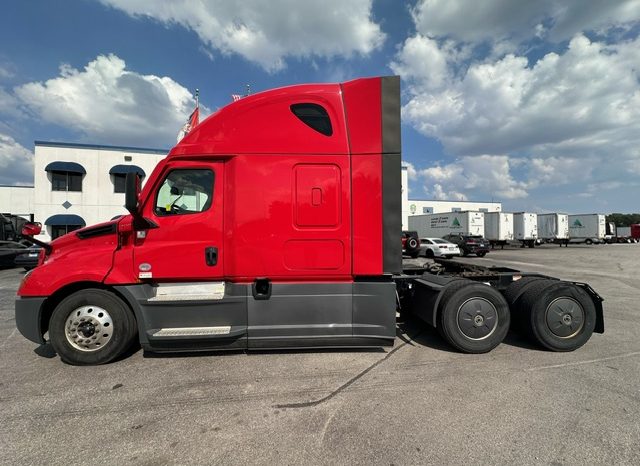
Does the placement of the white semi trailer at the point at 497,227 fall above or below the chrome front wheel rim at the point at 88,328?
above

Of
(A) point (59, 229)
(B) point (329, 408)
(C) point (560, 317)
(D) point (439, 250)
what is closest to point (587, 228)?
(D) point (439, 250)

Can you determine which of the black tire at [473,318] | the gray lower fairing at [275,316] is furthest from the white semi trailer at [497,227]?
the gray lower fairing at [275,316]

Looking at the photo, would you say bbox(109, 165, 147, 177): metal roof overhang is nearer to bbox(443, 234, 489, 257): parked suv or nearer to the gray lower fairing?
the gray lower fairing

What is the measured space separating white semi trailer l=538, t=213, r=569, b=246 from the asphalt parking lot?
136 ft

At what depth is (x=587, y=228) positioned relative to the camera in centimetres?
4209

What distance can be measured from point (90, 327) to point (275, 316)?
2302 mm

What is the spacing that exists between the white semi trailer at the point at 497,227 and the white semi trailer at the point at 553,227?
A: 9409mm

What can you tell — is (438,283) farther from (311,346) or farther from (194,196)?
(194,196)

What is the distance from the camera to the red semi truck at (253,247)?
4035 mm

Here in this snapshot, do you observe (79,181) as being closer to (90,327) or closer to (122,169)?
(122,169)

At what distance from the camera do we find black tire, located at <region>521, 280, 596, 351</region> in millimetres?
4559

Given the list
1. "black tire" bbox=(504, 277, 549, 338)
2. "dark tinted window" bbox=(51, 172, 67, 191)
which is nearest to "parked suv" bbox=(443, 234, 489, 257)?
"black tire" bbox=(504, 277, 549, 338)

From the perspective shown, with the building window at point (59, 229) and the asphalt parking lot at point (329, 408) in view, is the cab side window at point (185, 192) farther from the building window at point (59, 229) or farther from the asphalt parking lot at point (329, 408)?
the building window at point (59, 229)

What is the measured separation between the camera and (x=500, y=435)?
2.72m
